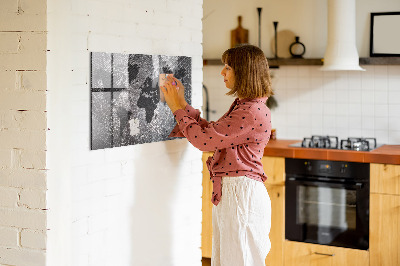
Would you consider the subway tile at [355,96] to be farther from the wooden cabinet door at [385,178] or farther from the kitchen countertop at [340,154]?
the wooden cabinet door at [385,178]

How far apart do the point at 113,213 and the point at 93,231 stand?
15cm

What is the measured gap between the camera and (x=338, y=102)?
4910 millimetres

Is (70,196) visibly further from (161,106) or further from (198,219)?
(198,219)

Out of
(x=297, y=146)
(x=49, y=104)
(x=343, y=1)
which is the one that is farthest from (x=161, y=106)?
(x=343, y=1)

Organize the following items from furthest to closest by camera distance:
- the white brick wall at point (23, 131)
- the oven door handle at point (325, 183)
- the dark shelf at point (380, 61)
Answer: the dark shelf at point (380, 61) → the oven door handle at point (325, 183) → the white brick wall at point (23, 131)

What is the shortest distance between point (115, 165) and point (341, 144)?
224cm

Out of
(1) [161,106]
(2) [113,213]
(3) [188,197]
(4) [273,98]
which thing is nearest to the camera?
(2) [113,213]

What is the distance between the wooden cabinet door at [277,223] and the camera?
448 cm

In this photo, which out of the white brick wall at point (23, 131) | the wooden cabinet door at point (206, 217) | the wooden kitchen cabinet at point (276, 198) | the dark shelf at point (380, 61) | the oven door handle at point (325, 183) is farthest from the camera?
the wooden cabinet door at point (206, 217)

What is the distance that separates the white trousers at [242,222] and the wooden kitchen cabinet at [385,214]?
1.52m

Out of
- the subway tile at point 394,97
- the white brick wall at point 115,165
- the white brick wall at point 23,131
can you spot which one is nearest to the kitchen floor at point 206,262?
the white brick wall at point 115,165

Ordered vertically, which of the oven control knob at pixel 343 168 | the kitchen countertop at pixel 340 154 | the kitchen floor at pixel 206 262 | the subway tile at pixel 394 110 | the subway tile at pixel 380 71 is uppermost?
the subway tile at pixel 380 71

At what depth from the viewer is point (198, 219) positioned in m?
3.35

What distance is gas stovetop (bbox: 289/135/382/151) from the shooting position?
4379mm
